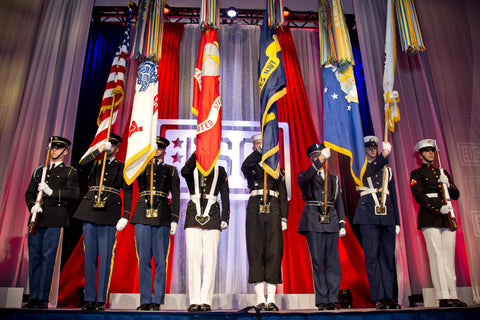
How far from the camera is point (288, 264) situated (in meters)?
5.76

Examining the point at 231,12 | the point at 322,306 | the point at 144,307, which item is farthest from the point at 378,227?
the point at 231,12

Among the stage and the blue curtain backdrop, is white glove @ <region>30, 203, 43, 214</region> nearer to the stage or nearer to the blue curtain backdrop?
the stage

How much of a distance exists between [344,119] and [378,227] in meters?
1.46

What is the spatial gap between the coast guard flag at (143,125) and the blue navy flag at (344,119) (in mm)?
2283

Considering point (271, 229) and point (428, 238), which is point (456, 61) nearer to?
point (428, 238)

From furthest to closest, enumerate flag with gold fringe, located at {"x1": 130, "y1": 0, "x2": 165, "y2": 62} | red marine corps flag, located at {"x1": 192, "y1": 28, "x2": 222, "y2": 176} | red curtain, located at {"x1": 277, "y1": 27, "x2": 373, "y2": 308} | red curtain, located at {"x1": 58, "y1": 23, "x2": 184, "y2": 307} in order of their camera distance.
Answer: red curtain, located at {"x1": 277, "y1": 27, "x2": 373, "y2": 308} → red curtain, located at {"x1": 58, "y1": 23, "x2": 184, "y2": 307} → flag with gold fringe, located at {"x1": 130, "y1": 0, "x2": 165, "y2": 62} → red marine corps flag, located at {"x1": 192, "y1": 28, "x2": 222, "y2": 176}

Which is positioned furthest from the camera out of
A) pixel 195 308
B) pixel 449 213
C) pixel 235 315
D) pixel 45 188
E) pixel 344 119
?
pixel 344 119

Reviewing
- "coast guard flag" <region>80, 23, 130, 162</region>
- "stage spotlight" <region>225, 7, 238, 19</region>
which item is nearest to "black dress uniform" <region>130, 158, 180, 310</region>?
"coast guard flag" <region>80, 23, 130, 162</region>

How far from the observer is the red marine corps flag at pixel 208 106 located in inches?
174

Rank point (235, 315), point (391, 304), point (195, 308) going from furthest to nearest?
point (391, 304), point (195, 308), point (235, 315)

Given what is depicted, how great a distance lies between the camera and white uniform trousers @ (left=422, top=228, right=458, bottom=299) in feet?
14.1

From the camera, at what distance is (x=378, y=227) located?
4574 millimetres

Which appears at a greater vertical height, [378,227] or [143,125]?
[143,125]

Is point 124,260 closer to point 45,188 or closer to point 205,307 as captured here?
point 45,188
